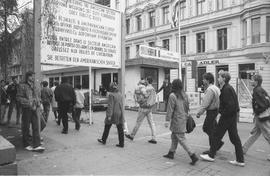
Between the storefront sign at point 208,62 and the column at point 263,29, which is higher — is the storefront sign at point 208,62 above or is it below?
below

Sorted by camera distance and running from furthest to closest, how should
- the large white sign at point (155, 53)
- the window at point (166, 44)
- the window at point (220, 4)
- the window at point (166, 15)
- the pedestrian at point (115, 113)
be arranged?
the window at point (166, 15)
the window at point (166, 44)
the window at point (220, 4)
the large white sign at point (155, 53)
the pedestrian at point (115, 113)

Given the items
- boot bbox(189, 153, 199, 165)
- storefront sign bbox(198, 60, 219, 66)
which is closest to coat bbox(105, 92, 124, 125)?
boot bbox(189, 153, 199, 165)

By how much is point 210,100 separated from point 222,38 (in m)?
26.4

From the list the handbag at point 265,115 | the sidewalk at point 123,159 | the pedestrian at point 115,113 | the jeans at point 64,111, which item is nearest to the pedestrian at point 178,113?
the sidewalk at point 123,159

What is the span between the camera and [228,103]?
532 centimetres

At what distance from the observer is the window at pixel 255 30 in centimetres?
2653

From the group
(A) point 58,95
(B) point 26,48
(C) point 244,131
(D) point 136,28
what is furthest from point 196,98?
(D) point 136,28

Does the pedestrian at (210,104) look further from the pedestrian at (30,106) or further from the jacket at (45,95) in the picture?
the jacket at (45,95)

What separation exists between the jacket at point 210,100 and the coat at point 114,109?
1.96m

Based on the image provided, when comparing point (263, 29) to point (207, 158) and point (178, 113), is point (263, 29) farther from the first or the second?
point (178, 113)

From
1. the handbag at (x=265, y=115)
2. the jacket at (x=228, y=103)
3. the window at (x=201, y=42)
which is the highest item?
the window at (x=201, y=42)

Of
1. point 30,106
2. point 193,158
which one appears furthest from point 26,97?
point 193,158

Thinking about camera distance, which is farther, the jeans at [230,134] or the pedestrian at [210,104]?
the pedestrian at [210,104]

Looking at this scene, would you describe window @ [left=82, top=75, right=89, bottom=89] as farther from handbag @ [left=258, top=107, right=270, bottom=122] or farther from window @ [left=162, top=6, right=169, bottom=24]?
handbag @ [left=258, top=107, right=270, bottom=122]
